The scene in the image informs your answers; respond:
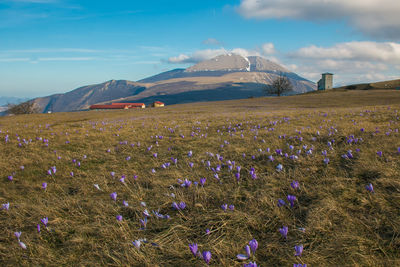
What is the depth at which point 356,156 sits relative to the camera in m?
4.52

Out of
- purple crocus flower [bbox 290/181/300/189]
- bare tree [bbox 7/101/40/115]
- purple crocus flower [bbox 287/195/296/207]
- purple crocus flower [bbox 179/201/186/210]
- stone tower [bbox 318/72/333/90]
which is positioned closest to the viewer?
purple crocus flower [bbox 287/195/296/207]

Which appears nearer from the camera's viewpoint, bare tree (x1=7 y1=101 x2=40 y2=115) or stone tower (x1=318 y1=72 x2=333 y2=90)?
bare tree (x1=7 y1=101 x2=40 y2=115)

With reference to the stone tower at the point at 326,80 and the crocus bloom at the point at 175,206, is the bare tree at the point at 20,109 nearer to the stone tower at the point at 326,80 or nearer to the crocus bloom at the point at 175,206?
the crocus bloom at the point at 175,206

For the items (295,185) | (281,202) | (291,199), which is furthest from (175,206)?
(295,185)

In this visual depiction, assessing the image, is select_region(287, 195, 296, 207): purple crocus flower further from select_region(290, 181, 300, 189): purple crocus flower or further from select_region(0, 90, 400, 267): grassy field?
select_region(290, 181, 300, 189): purple crocus flower

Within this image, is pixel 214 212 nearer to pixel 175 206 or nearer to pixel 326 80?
pixel 175 206

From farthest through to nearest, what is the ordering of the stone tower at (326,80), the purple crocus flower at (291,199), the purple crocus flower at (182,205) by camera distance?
the stone tower at (326,80) < the purple crocus flower at (182,205) < the purple crocus flower at (291,199)

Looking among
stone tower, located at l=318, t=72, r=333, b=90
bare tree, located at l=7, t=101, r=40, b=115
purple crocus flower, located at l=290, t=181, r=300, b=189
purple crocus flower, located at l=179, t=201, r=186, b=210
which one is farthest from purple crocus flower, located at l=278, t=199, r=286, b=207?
stone tower, located at l=318, t=72, r=333, b=90

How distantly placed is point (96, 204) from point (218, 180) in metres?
2.04

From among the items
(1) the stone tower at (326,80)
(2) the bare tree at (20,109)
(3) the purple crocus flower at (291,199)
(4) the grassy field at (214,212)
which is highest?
(1) the stone tower at (326,80)

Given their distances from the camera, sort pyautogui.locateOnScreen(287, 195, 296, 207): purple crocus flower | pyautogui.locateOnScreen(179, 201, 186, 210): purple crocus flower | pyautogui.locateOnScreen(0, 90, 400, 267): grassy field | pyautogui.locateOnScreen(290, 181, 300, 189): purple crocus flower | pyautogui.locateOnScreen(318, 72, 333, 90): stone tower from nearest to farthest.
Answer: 1. pyautogui.locateOnScreen(0, 90, 400, 267): grassy field
2. pyautogui.locateOnScreen(287, 195, 296, 207): purple crocus flower
3. pyautogui.locateOnScreen(179, 201, 186, 210): purple crocus flower
4. pyautogui.locateOnScreen(290, 181, 300, 189): purple crocus flower
5. pyautogui.locateOnScreen(318, 72, 333, 90): stone tower

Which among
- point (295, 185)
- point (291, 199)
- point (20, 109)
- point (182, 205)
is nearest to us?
point (291, 199)

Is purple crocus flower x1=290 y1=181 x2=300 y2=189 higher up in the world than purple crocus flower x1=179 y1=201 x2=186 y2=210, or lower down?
higher up

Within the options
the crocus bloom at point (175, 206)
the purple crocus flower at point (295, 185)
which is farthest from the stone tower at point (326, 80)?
the crocus bloom at point (175, 206)
